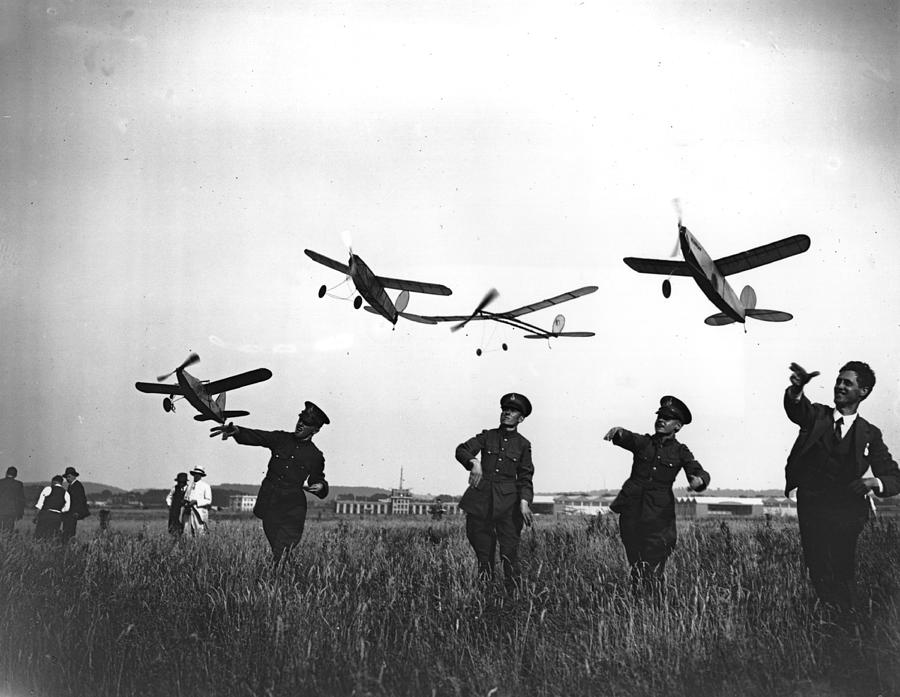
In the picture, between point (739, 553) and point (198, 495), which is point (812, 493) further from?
point (198, 495)

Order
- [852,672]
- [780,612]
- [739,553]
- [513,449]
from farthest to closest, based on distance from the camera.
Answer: [739,553]
[513,449]
[780,612]
[852,672]

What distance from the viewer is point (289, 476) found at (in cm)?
746

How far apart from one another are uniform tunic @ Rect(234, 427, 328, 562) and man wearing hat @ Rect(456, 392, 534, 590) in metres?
1.63

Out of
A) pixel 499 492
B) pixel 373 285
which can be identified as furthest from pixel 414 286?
pixel 499 492

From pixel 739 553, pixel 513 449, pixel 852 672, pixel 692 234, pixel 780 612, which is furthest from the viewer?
pixel 692 234

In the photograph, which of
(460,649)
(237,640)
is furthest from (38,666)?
(460,649)

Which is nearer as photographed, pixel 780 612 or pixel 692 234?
pixel 780 612

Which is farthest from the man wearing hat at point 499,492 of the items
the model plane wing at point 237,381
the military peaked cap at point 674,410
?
the model plane wing at point 237,381

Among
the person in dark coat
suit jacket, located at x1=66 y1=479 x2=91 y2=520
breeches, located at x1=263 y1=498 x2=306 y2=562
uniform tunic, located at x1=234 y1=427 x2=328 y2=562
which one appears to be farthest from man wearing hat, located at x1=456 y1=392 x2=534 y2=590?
suit jacket, located at x1=66 y1=479 x2=91 y2=520

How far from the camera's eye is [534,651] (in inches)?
175

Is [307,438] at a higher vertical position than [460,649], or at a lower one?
higher

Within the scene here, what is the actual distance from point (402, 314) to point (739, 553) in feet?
22.7

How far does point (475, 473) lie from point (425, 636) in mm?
1945

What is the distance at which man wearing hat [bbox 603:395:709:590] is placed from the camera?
6.14 metres
